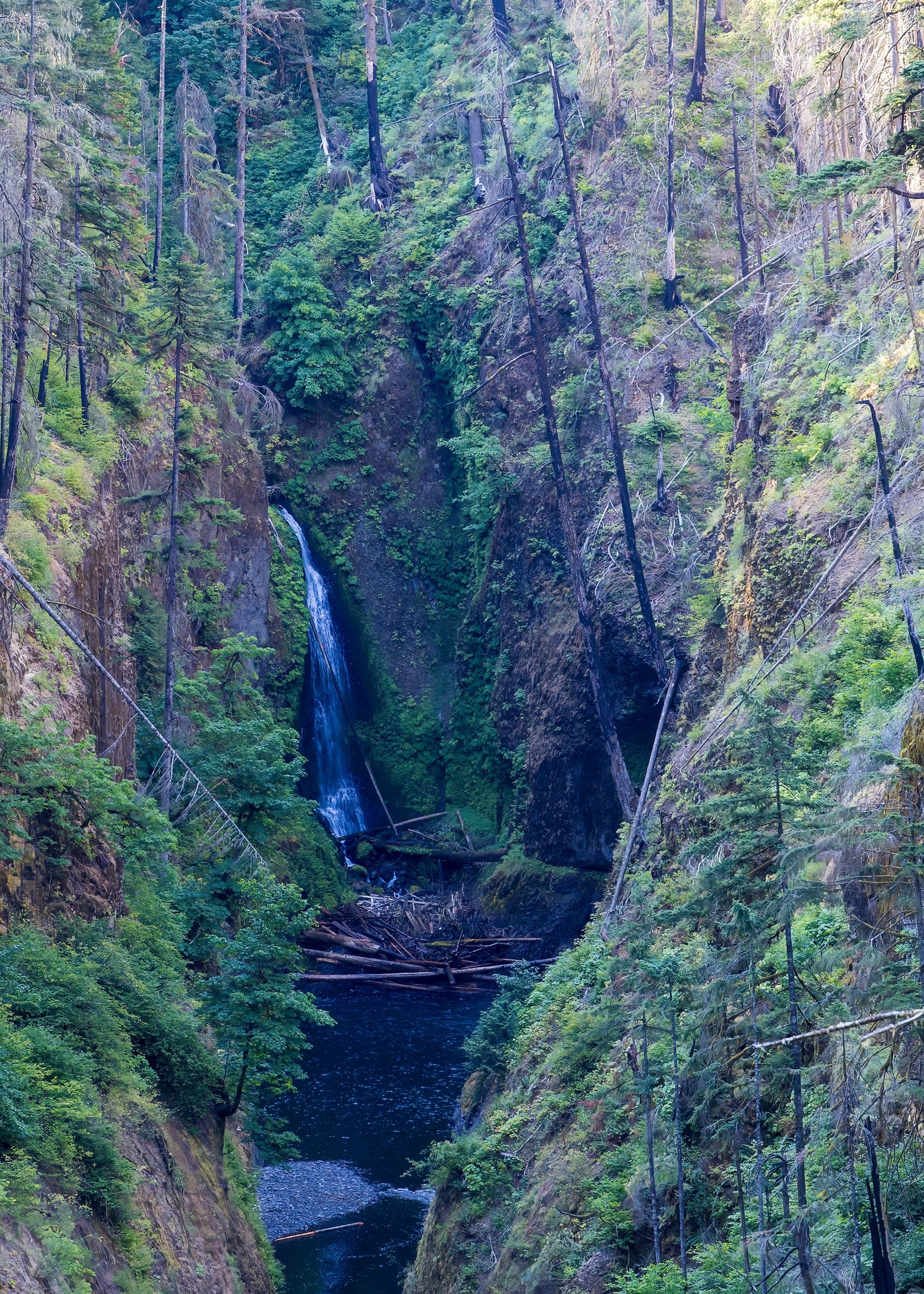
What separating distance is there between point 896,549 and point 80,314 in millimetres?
16751

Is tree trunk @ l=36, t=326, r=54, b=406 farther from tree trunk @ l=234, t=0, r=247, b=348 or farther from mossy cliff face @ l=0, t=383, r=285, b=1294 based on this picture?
tree trunk @ l=234, t=0, r=247, b=348

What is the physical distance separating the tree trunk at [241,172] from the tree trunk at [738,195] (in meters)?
13.2

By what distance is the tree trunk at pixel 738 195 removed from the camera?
2775 centimetres

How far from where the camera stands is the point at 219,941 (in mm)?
17953

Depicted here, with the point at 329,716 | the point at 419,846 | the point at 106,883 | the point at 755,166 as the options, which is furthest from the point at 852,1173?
the point at 329,716

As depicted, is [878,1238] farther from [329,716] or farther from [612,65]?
[612,65]

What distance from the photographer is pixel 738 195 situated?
92.8ft

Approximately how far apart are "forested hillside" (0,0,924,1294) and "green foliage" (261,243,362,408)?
126 mm

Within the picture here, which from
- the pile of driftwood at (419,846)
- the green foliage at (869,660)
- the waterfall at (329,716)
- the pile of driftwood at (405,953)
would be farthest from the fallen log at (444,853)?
the green foliage at (869,660)

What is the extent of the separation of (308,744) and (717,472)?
1272 centimetres

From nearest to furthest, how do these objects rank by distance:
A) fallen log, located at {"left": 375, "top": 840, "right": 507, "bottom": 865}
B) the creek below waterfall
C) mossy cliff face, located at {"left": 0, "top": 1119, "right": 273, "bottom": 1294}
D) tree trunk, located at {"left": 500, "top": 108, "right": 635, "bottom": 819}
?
1. mossy cliff face, located at {"left": 0, "top": 1119, "right": 273, "bottom": 1294}
2. the creek below waterfall
3. tree trunk, located at {"left": 500, "top": 108, "right": 635, "bottom": 819}
4. fallen log, located at {"left": 375, "top": 840, "right": 507, "bottom": 865}

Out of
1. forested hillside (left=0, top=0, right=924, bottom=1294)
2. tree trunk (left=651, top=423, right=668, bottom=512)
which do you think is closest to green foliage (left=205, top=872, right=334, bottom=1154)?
forested hillside (left=0, top=0, right=924, bottom=1294)

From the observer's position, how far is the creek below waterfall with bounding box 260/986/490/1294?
18.2 meters

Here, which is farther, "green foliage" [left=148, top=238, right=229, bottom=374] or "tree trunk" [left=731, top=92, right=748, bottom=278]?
"tree trunk" [left=731, top=92, right=748, bottom=278]
